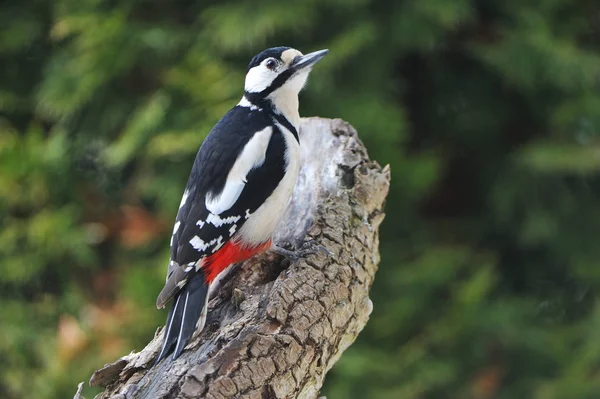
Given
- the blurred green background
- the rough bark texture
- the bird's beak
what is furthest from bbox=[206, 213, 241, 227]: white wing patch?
the blurred green background

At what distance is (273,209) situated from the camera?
109 inches

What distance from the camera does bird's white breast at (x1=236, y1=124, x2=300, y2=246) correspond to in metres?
2.69

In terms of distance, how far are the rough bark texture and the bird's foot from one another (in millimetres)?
18

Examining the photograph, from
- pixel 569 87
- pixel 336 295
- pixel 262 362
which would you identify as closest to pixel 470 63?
pixel 569 87

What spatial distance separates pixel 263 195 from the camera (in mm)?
2748

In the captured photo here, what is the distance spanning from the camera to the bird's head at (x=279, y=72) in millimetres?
3020

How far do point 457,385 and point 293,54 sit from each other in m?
2.25

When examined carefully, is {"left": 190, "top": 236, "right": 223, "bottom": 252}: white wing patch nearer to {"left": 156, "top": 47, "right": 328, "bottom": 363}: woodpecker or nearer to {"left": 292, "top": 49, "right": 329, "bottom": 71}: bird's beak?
{"left": 156, "top": 47, "right": 328, "bottom": 363}: woodpecker

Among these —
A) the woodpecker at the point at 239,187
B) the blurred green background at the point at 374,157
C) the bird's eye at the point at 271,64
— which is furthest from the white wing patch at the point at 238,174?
the blurred green background at the point at 374,157

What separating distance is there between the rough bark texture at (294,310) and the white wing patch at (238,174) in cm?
21

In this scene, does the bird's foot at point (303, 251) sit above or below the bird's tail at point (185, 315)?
above

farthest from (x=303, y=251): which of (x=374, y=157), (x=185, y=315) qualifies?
(x=374, y=157)

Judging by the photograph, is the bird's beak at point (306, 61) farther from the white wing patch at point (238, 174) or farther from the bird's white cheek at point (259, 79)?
the white wing patch at point (238, 174)

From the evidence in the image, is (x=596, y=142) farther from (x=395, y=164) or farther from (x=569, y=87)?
(x=395, y=164)
